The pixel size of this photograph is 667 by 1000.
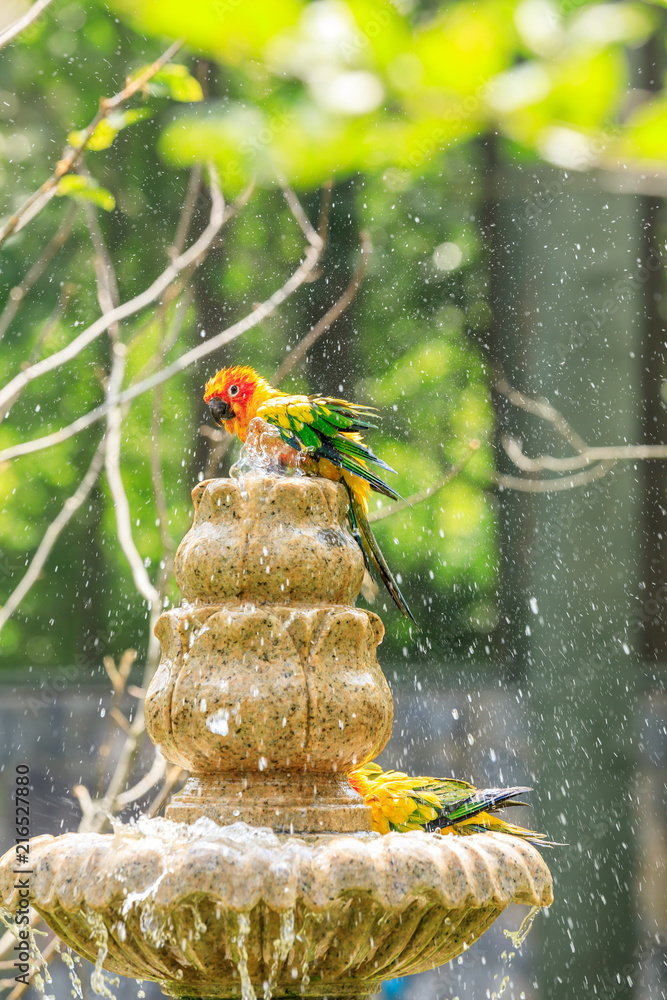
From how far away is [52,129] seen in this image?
8820 millimetres

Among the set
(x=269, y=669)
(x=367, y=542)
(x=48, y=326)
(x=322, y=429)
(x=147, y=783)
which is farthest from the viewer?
(x=147, y=783)

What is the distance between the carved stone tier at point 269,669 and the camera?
211 centimetres

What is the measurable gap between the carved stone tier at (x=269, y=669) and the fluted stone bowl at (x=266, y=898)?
15 centimetres

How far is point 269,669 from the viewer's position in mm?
2135

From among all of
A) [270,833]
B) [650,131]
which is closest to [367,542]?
[270,833]

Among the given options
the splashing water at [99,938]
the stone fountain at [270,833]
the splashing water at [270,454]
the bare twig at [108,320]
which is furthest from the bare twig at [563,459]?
the splashing water at [99,938]

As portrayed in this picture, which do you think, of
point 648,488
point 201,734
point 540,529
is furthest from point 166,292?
point 648,488

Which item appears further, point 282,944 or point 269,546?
point 269,546

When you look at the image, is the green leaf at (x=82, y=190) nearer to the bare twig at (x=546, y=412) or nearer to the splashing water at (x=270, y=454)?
the splashing water at (x=270, y=454)

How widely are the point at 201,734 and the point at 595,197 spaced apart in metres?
5.60

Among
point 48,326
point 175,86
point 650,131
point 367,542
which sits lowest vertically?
point 367,542

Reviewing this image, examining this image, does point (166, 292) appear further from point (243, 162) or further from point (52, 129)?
point (52, 129)

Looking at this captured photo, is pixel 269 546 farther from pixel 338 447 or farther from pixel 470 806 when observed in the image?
pixel 470 806

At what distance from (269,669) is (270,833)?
1.18ft
